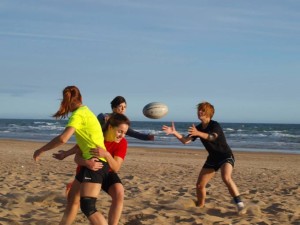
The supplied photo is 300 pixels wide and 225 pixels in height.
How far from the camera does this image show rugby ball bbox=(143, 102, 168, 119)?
7.96m

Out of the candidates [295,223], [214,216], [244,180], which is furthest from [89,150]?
[244,180]

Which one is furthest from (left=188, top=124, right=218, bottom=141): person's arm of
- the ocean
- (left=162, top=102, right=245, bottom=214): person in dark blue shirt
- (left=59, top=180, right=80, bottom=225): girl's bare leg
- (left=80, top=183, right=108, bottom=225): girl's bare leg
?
the ocean

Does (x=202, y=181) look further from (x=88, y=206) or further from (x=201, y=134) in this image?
(x=88, y=206)

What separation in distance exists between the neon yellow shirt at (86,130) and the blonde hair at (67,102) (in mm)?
94

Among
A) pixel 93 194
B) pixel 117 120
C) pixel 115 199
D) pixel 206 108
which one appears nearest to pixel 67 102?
pixel 117 120

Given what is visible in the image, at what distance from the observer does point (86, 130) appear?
4969 millimetres

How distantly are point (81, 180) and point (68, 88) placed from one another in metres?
0.93

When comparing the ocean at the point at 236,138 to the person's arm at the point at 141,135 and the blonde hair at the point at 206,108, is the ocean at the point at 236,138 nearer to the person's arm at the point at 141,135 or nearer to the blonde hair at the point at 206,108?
the blonde hair at the point at 206,108

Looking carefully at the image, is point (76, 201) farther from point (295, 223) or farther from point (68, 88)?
point (295, 223)

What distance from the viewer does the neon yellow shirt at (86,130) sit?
193 inches

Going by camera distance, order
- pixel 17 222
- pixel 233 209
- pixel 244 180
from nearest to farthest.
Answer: pixel 17 222 < pixel 233 209 < pixel 244 180

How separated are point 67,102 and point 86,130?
34 centimetres

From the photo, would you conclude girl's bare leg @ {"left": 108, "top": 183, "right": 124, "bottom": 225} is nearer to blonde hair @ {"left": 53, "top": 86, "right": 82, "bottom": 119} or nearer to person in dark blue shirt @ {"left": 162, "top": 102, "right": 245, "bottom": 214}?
blonde hair @ {"left": 53, "top": 86, "right": 82, "bottom": 119}

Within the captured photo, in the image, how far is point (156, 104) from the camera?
26.4ft
